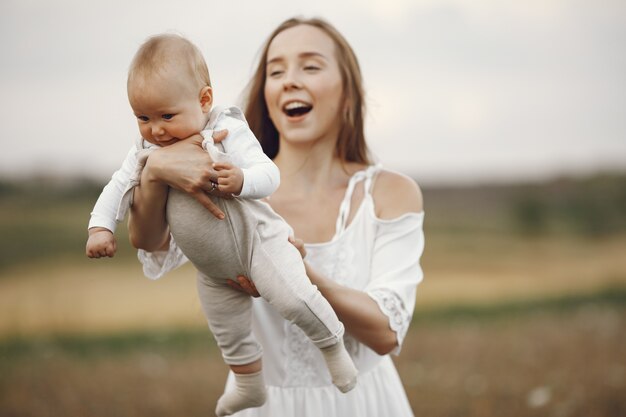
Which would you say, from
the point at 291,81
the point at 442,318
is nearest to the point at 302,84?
the point at 291,81

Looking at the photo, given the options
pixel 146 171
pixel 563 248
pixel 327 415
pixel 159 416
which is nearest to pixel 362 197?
pixel 327 415

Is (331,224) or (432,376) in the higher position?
(331,224)

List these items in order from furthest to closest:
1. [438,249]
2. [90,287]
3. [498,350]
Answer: [438,249] < [90,287] < [498,350]

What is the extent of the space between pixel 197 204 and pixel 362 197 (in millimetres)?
884

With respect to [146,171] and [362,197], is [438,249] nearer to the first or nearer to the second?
[362,197]

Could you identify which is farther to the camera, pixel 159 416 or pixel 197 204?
pixel 159 416

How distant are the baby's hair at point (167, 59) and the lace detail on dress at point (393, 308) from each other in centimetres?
94

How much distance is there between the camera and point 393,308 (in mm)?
2301

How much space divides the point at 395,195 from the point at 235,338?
852 millimetres

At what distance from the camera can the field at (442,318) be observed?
5086 millimetres

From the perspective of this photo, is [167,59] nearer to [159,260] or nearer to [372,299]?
[159,260]

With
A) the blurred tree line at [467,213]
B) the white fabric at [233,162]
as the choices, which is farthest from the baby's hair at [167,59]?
the blurred tree line at [467,213]

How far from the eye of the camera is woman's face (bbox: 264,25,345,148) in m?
2.48

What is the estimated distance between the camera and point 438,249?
8.95 metres
